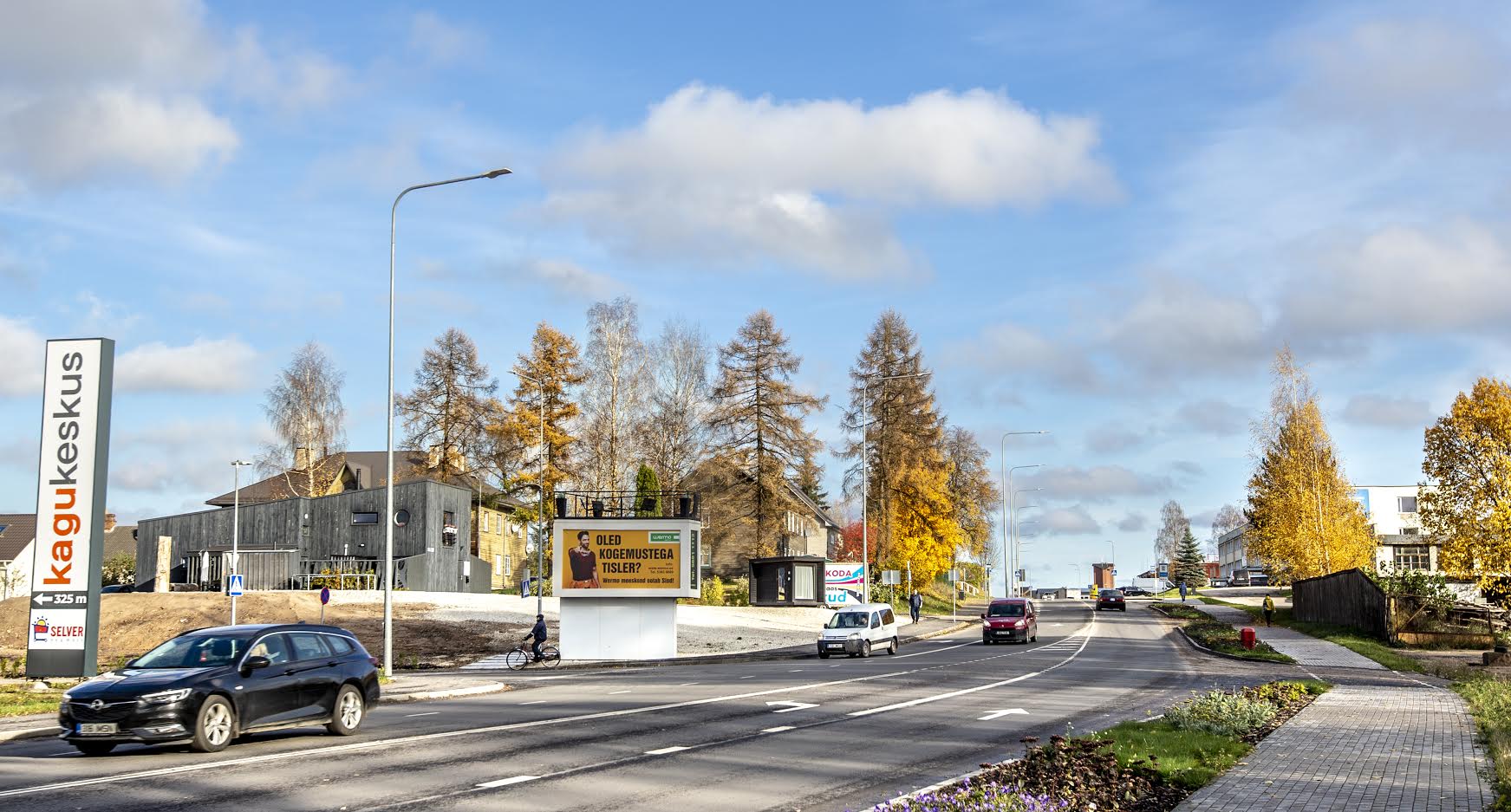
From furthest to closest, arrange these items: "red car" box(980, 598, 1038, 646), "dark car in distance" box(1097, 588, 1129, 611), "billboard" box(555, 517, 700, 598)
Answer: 1. "dark car in distance" box(1097, 588, 1129, 611)
2. "red car" box(980, 598, 1038, 646)
3. "billboard" box(555, 517, 700, 598)

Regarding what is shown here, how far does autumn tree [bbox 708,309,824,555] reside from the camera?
2482 inches

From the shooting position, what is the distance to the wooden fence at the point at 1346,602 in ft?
130

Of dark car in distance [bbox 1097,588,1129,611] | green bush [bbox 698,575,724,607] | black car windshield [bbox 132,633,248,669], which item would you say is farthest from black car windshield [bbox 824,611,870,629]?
dark car in distance [bbox 1097,588,1129,611]

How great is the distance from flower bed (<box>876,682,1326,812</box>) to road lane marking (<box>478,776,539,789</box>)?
13.2ft

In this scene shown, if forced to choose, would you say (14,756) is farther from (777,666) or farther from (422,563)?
(422,563)

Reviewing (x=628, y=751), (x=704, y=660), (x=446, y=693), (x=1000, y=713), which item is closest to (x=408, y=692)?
(x=446, y=693)

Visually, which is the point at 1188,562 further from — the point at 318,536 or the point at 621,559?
the point at 621,559

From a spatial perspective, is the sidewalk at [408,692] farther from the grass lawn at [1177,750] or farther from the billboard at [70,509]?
the grass lawn at [1177,750]

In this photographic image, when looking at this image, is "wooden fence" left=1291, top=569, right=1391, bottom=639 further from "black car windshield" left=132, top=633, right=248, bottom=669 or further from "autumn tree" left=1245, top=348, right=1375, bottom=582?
"black car windshield" left=132, top=633, right=248, bottom=669

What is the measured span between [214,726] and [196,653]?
1.16m

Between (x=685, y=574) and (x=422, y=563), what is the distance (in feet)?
110

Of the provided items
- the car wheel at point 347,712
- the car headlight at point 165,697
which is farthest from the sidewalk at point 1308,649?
the car headlight at point 165,697

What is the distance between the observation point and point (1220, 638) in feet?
139

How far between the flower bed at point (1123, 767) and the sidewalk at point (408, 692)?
1194cm
